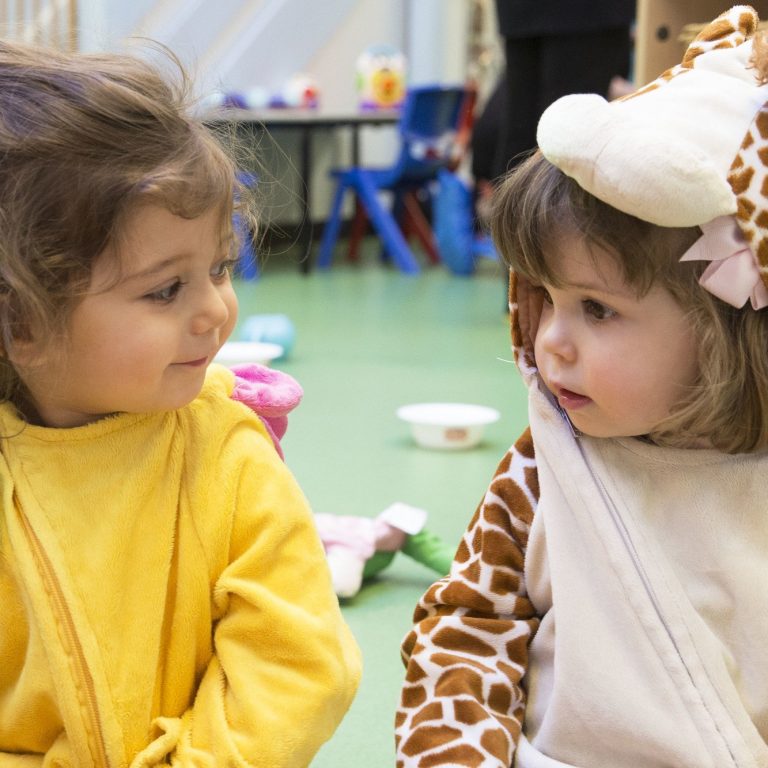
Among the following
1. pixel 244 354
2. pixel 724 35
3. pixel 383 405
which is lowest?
pixel 383 405

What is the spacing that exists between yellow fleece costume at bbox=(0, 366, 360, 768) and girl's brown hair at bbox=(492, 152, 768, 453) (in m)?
0.29

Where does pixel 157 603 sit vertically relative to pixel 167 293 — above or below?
below

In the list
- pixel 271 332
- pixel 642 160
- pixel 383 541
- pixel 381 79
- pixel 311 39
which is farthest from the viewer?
pixel 311 39

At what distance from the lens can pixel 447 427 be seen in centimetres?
235

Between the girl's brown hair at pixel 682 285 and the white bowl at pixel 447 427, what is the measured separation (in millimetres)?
1402

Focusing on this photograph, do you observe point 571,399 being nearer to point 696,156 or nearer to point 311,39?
point 696,156

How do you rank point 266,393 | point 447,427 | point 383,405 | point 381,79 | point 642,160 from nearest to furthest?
point 642,160
point 266,393
point 447,427
point 383,405
point 381,79

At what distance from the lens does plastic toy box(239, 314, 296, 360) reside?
314 cm

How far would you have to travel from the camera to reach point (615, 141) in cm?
86

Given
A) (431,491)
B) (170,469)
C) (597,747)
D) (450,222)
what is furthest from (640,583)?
(450,222)

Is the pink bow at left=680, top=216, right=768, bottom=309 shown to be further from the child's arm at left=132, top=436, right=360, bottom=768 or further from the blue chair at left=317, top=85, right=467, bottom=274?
the blue chair at left=317, top=85, right=467, bottom=274

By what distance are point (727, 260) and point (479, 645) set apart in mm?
379

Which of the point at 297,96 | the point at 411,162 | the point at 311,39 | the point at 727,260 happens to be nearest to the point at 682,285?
the point at 727,260

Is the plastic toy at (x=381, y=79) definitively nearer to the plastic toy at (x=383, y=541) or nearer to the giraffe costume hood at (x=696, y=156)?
the plastic toy at (x=383, y=541)
